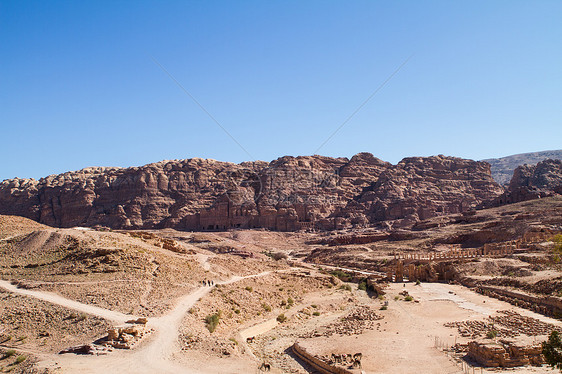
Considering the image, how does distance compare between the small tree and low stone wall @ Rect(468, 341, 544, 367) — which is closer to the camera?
the small tree

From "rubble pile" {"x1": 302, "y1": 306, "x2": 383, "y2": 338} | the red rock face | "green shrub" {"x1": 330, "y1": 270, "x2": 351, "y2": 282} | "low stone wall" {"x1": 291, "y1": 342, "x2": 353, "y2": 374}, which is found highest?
the red rock face

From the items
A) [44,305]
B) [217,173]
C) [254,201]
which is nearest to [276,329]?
[44,305]

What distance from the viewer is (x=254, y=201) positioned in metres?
114

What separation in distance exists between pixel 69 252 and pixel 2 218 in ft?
48.6

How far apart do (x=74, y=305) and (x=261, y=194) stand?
314 feet

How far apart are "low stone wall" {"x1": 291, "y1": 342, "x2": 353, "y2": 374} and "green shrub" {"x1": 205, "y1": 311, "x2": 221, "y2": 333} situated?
405 cm

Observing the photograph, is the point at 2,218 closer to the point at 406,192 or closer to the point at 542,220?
the point at 542,220

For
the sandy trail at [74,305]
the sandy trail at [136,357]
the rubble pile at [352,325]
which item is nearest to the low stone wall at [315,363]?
the rubble pile at [352,325]

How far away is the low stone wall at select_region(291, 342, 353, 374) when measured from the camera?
17.3m

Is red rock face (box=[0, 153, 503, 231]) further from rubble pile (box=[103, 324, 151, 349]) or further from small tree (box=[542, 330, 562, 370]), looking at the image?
small tree (box=[542, 330, 562, 370])

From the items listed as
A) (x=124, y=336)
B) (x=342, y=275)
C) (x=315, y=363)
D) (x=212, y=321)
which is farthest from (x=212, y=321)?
(x=342, y=275)

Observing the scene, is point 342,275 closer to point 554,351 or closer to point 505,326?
point 505,326

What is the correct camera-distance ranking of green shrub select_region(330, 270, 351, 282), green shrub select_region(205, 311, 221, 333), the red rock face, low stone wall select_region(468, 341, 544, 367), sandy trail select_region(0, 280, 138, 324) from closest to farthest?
1. low stone wall select_region(468, 341, 544, 367)
2. sandy trail select_region(0, 280, 138, 324)
3. green shrub select_region(205, 311, 221, 333)
4. green shrub select_region(330, 270, 351, 282)
5. the red rock face

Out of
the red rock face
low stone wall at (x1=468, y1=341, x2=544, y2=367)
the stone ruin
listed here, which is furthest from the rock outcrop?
the stone ruin
